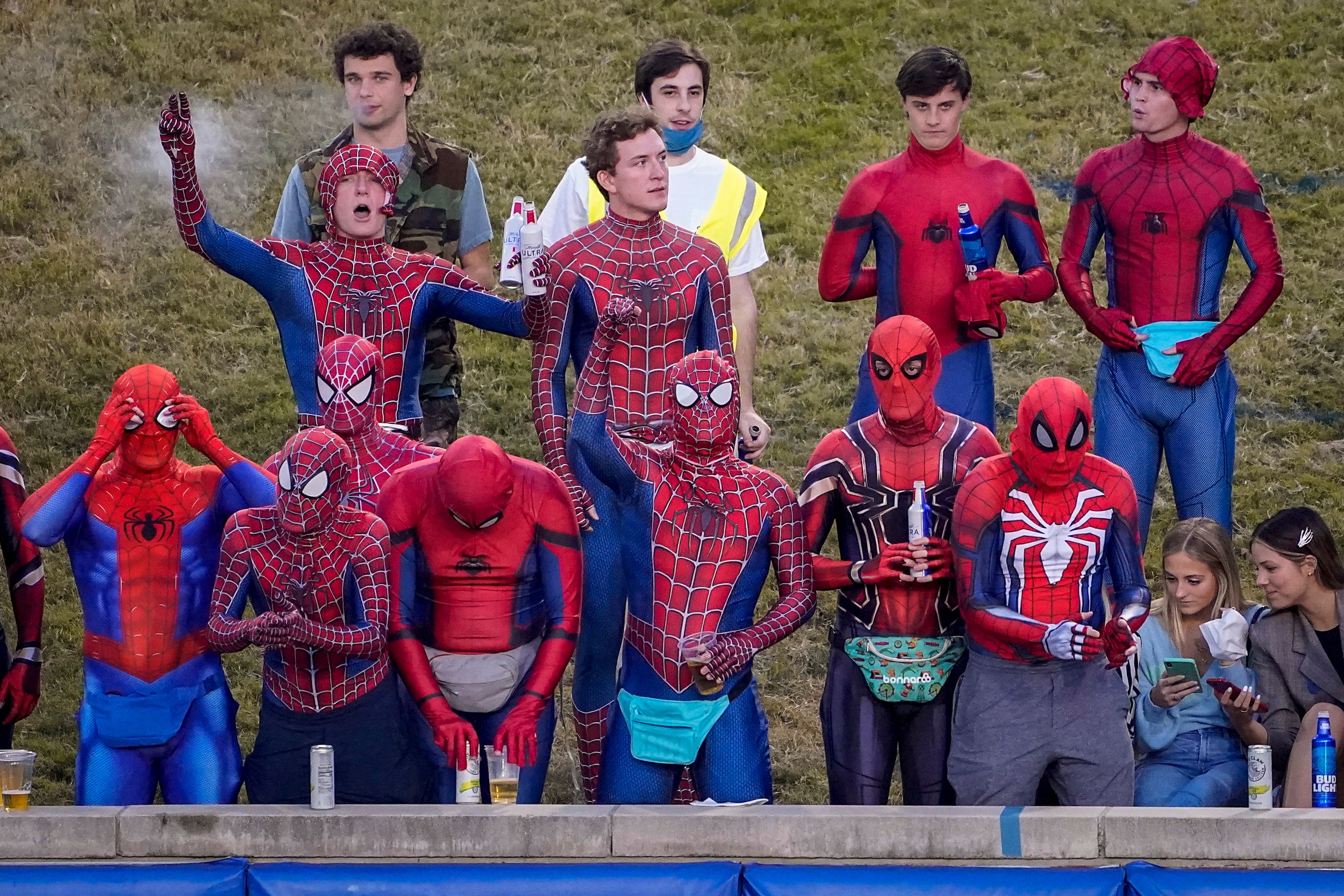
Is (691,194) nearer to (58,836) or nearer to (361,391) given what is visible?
(361,391)

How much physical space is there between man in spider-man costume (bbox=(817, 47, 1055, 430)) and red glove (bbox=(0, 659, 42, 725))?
318 centimetres

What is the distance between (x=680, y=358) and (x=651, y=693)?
1.30 metres

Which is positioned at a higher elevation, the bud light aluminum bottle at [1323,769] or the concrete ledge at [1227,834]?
the bud light aluminum bottle at [1323,769]

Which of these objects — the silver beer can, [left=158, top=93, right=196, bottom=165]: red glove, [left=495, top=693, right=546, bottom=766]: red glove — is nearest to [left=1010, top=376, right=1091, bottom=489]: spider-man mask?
the silver beer can

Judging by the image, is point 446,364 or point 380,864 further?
point 446,364

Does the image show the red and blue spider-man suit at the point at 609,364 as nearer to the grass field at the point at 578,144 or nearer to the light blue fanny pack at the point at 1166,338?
the light blue fanny pack at the point at 1166,338

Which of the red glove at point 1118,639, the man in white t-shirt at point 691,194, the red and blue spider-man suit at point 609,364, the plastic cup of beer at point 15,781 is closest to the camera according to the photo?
the red glove at point 1118,639

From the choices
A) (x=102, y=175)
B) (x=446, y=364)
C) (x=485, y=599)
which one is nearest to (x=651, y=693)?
(x=485, y=599)

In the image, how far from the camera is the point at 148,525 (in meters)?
6.88

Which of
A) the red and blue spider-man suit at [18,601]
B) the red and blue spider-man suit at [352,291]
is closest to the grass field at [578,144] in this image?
the red and blue spider-man suit at [18,601]

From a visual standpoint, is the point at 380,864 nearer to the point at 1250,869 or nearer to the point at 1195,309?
the point at 1250,869

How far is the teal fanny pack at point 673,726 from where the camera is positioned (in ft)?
21.8

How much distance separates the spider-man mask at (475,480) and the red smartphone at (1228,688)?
2.49 m

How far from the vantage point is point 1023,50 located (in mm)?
14711
